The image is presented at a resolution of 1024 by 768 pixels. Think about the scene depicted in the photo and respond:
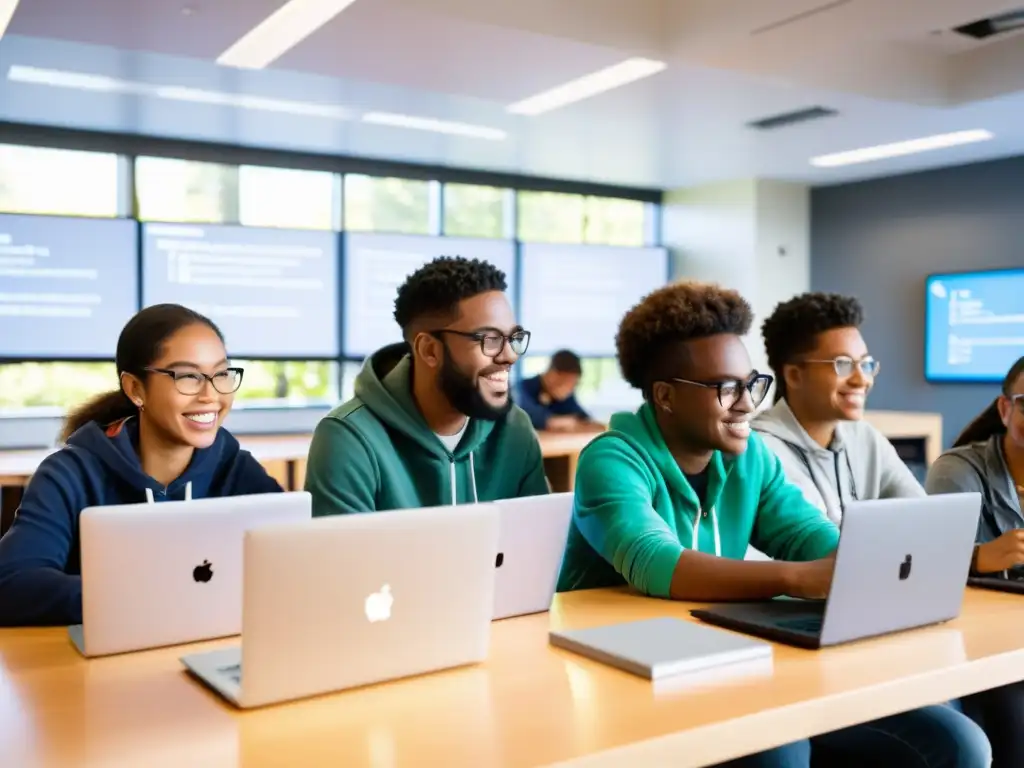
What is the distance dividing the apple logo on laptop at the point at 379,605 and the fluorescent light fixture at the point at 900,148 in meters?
5.63

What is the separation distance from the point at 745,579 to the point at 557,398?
14.3 feet

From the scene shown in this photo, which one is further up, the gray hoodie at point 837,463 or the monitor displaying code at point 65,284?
the monitor displaying code at point 65,284

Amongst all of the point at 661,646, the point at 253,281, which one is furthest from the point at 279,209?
the point at 661,646

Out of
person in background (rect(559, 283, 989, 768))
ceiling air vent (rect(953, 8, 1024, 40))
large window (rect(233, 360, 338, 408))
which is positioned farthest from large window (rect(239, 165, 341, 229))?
person in background (rect(559, 283, 989, 768))

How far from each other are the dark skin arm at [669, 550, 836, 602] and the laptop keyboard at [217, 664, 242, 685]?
28.8 inches

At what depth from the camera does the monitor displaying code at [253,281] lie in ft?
19.6

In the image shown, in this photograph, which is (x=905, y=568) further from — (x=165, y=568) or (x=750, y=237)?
(x=750, y=237)

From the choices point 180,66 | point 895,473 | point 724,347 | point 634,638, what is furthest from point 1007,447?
point 180,66

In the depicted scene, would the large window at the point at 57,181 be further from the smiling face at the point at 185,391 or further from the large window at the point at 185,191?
the smiling face at the point at 185,391

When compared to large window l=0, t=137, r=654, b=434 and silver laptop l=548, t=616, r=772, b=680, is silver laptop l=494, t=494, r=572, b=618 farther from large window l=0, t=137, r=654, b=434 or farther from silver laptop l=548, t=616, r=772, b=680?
large window l=0, t=137, r=654, b=434

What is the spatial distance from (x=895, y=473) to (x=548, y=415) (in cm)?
350

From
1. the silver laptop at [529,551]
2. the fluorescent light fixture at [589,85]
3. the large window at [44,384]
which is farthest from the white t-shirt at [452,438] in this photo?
the large window at [44,384]

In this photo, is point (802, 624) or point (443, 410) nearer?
point (802, 624)

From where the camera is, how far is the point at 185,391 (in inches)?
72.3
